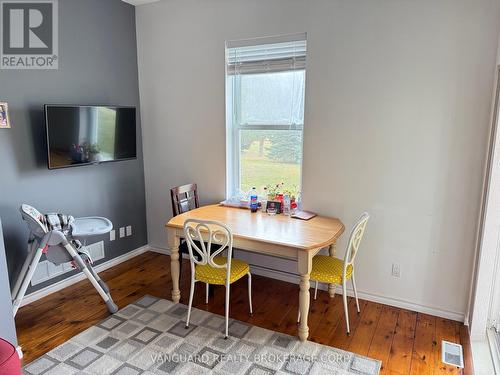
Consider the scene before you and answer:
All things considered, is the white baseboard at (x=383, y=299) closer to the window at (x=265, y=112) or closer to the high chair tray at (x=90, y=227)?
the window at (x=265, y=112)

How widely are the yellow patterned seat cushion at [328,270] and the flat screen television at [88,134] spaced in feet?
6.97

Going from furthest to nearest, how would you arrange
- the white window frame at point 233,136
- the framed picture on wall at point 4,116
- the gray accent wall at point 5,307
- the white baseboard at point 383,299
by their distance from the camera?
the white window frame at point 233,136, the white baseboard at point 383,299, the framed picture on wall at point 4,116, the gray accent wall at point 5,307

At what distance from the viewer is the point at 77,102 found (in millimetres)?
3168

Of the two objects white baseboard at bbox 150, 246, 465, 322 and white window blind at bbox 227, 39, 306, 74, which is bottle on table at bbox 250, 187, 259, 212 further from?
white window blind at bbox 227, 39, 306, 74

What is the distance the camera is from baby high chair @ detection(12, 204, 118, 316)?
2.46 metres

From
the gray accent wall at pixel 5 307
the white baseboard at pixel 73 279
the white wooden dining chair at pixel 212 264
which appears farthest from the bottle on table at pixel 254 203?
the gray accent wall at pixel 5 307

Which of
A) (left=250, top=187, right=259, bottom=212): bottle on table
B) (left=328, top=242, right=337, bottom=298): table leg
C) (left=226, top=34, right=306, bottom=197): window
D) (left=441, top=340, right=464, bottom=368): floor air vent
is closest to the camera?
(left=441, top=340, right=464, bottom=368): floor air vent

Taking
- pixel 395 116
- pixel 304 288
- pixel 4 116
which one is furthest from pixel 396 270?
pixel 4 116

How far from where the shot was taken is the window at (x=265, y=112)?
3.09m

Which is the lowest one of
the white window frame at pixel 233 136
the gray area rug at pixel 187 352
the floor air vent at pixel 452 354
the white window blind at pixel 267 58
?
the gray area rug at pixel 187 352

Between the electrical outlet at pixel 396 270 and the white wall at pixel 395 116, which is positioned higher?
the white wall at pixel 395 116

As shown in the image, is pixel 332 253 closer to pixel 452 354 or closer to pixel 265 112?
pixel 452 354

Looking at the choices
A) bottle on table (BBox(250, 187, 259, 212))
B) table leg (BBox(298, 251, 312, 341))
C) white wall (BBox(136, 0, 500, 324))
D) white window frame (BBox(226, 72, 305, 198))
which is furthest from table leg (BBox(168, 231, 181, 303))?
white wall (BBox(136, 0, 500, 324))

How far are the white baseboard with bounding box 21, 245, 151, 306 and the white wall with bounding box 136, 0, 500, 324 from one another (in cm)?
180
